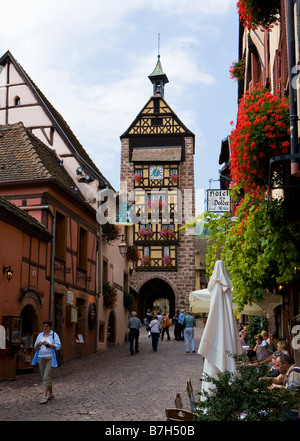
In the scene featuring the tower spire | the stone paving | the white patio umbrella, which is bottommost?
the stone paving

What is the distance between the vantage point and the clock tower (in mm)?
38156

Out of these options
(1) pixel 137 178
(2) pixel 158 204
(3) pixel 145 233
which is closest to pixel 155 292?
(3) pixel 145 233

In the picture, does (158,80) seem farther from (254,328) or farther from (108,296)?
(254,328)

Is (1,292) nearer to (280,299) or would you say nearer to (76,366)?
(76,366)

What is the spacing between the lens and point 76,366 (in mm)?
15039

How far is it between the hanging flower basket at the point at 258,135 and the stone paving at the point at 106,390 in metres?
3.72

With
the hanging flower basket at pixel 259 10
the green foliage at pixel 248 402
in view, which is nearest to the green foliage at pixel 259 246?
the hanging flower basket at pixel 259 10

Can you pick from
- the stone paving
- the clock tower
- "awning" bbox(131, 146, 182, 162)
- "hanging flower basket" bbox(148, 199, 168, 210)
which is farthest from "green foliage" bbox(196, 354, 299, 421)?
"awning" bbox(131, 146, 182, 162)

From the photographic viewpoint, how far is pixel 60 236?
16.4 metres

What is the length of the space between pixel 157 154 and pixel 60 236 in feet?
76.0

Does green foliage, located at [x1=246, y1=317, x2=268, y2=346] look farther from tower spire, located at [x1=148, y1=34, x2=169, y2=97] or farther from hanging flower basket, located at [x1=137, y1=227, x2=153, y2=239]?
tower spire, located at [x1=148, y1=34, x2=169, y2=97]

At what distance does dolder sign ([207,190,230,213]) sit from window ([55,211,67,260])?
4382 millimetres

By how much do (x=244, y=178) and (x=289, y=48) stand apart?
2.03m
